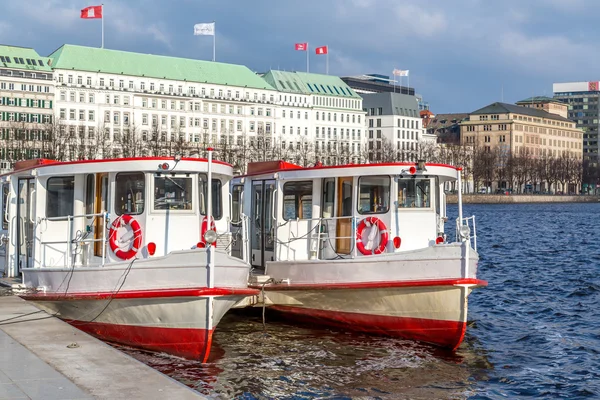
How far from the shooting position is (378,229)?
21453 millimetres

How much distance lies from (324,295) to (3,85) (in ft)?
361

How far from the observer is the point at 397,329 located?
20812 mm

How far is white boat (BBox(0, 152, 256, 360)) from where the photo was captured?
702 inches

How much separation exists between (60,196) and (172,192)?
9.47 ft

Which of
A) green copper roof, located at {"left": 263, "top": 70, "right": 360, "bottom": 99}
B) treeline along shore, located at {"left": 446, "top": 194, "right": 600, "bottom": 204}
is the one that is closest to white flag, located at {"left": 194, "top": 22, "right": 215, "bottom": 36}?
treeline along shore, located at {"left": 446, "top": 194, "right": 600, "bottom": 204}

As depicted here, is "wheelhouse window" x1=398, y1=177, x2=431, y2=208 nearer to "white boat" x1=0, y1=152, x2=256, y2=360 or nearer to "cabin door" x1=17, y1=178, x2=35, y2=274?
"white boat" x1=0, y1=152, x2=256, y2=360

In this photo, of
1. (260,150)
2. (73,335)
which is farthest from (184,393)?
(260,150)

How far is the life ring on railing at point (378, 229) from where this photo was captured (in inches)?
843

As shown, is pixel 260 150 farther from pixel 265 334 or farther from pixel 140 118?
pixel 265 334

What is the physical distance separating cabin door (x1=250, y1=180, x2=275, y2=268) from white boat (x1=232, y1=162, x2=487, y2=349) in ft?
0.08

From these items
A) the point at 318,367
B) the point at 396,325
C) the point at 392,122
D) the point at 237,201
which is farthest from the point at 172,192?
the point at 392,122

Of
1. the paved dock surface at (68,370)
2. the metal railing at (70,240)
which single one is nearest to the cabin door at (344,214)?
the metal railing at (70,240)

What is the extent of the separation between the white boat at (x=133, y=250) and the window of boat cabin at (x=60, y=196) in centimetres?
2

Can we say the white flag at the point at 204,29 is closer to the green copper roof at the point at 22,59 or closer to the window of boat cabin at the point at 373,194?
the green copper roof at the point at 22,59
